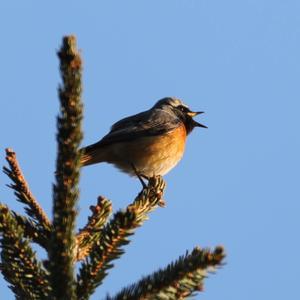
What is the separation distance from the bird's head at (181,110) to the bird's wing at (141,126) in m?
0.34

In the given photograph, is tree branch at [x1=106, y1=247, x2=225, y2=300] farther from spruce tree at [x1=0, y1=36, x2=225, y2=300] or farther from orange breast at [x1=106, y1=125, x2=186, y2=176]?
orange breast at [x1=106, y1=125, x2=186, y2=176]

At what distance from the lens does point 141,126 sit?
886 centimetres

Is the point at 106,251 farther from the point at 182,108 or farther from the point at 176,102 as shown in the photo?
the point at 176,102

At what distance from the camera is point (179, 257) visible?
2309 millimetres

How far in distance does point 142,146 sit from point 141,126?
1.54 feet

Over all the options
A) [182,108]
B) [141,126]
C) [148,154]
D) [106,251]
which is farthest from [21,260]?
[182,108]

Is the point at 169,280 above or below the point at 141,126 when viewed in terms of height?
below

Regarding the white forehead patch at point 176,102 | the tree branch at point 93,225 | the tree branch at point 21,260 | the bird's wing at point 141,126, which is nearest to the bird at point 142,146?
the bird's wing at point 141,126

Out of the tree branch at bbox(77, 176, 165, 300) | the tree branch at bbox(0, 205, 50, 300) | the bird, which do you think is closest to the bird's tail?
the bird

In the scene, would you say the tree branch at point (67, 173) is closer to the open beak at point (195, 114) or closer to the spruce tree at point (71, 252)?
the spruce tree at point (71, 252)

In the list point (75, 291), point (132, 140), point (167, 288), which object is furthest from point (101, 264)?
point (132, 140)

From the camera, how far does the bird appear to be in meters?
8.34

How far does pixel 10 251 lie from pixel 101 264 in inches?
18.6

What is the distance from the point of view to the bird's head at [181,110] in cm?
974
